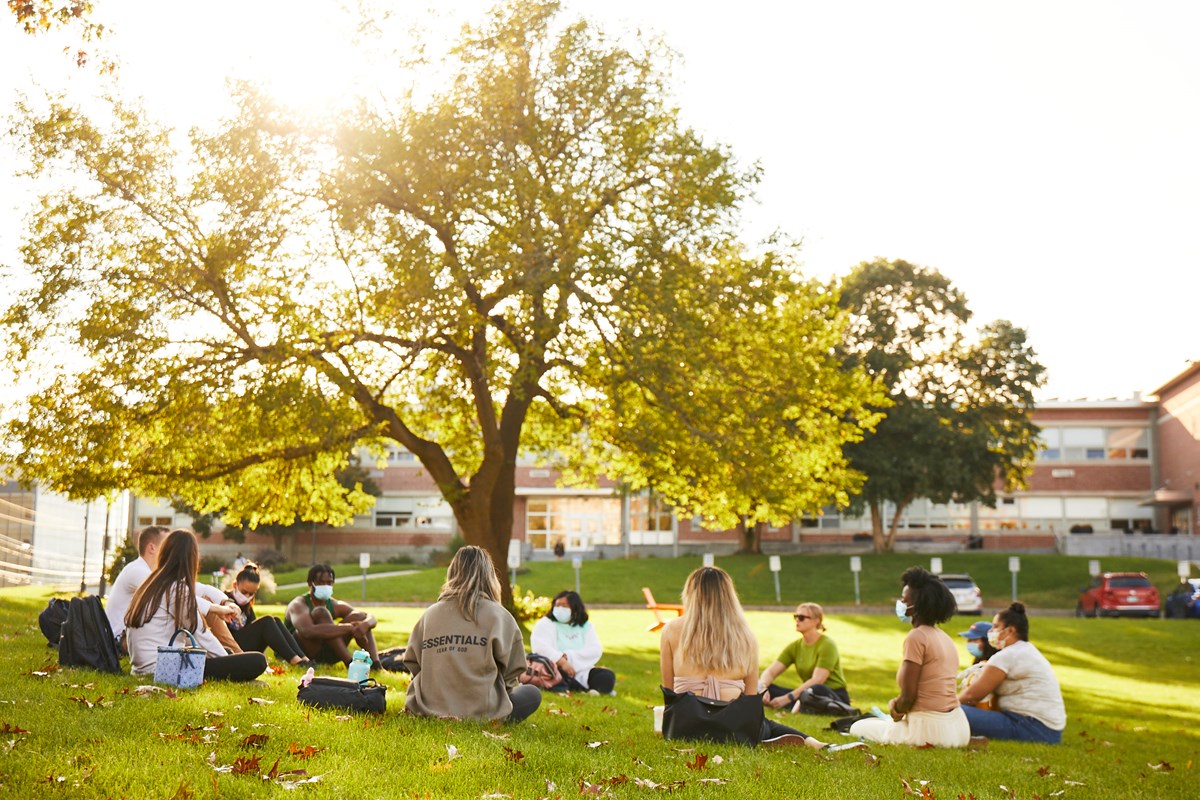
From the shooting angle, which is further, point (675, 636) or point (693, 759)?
point (675, 636)

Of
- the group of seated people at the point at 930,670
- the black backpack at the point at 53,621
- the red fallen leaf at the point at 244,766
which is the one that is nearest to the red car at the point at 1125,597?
the group of seated people at the point at 930,670

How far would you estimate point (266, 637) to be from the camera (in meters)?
11.7


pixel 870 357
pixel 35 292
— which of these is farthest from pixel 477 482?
pixel 870 357

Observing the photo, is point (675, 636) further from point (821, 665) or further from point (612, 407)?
point (612, 407)

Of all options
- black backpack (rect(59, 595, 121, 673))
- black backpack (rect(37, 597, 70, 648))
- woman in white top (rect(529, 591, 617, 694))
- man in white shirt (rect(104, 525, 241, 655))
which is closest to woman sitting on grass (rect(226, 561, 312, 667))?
man in white shirt (rect(104, 525, 241, 655))

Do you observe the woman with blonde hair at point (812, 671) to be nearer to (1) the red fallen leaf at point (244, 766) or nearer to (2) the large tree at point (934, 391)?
(1) the red fallen leaf at point (244, 766)

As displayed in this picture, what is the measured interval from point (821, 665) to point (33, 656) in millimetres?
8057

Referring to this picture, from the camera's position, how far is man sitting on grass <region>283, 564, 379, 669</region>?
1223 cm

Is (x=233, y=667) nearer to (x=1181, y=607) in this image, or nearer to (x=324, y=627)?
(x=324, y=627)

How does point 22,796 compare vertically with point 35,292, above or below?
below

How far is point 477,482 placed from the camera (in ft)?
66.7

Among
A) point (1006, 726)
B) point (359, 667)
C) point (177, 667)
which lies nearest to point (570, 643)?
point (359, 667)

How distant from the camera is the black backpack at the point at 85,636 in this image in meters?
9.14

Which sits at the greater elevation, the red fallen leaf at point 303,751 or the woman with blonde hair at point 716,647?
the woman with blonde hair at point 716,647
